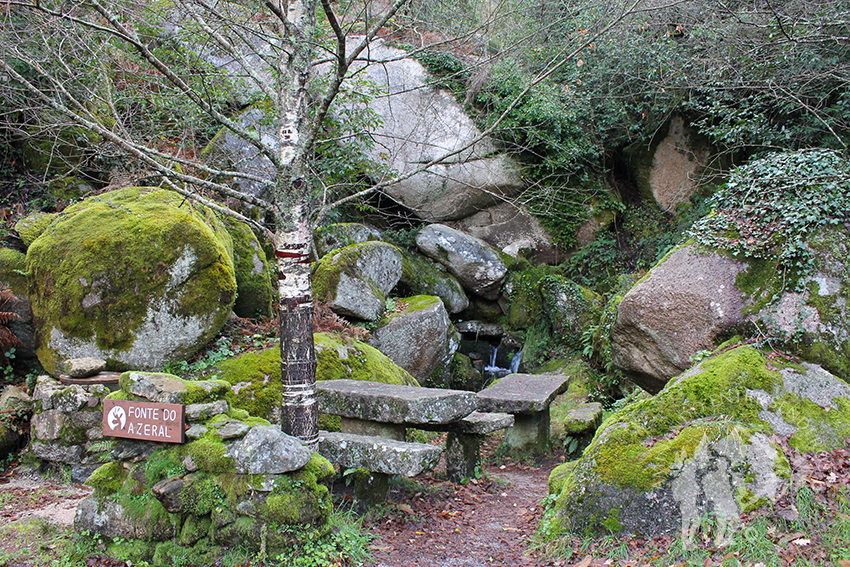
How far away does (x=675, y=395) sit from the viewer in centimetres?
442

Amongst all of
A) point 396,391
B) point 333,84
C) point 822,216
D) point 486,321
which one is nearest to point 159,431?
point 396,391

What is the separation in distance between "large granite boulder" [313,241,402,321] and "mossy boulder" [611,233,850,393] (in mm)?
4639

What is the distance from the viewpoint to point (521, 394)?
7.65 m

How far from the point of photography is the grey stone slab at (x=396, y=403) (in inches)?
203

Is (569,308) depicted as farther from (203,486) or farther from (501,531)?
(203,486)

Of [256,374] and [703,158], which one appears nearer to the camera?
[256,374]

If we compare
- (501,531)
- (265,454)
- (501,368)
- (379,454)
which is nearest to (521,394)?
(501,531)

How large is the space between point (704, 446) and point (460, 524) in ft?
7.26

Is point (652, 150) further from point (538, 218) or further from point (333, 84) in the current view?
point (333, 84)

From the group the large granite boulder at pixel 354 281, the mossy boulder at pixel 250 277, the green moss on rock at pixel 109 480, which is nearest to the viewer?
the green moss on rock at pixel 109 480

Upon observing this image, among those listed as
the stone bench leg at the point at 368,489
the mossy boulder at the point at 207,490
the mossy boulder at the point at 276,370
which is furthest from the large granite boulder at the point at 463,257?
the mossy boulder at the point at 207,490

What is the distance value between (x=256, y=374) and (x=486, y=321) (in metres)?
7.67

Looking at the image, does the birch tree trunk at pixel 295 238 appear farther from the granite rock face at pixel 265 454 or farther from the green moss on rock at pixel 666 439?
the green moss on rock at pixel 666 439

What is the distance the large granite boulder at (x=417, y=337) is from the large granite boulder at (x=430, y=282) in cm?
157
